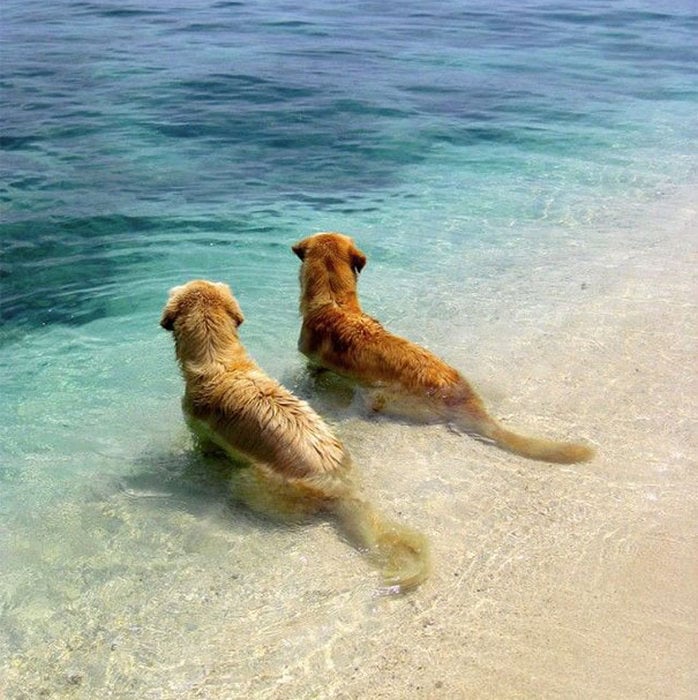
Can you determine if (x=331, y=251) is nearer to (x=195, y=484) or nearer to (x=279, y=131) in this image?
(x=195, y=484)

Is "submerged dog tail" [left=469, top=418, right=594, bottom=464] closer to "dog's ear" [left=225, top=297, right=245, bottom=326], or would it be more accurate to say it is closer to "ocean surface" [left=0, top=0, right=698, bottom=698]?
"ocean surface" [left=0, top=0, right=698, bottom=698]

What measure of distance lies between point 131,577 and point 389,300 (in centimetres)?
432

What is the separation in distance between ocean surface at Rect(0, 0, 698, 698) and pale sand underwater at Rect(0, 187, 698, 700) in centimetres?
2

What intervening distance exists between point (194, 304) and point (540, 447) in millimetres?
2523

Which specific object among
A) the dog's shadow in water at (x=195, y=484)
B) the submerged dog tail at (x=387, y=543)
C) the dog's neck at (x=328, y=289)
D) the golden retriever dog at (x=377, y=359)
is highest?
the dog's neck at (x=328, y=289)

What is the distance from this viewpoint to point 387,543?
4777 millimetres

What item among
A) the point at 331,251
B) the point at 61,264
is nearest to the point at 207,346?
the point at 331,251

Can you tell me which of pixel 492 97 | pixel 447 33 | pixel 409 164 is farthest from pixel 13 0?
pixel 409 164

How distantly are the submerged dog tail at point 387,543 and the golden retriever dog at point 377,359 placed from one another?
1.19m

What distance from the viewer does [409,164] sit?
13.1 metres

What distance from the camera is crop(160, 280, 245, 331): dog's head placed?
5879mm

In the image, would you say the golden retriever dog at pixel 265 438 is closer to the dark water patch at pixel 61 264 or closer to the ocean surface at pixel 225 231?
the ocean surface at pixel 225 231

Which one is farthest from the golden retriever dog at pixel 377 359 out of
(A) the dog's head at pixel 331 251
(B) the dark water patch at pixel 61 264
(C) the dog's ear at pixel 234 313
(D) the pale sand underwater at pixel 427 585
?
(B) the dark water patch at pixel 61 264

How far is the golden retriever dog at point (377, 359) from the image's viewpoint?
19.0 ft
